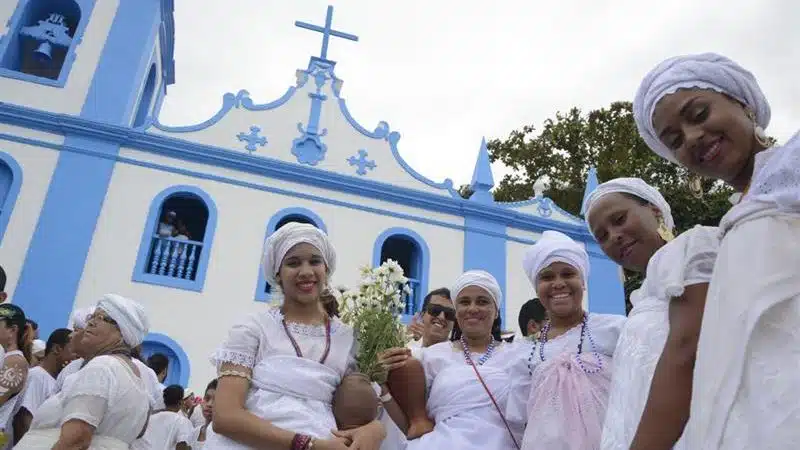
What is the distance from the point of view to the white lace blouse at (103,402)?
267 cm

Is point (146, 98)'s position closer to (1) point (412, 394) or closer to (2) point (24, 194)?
(2) point (24, 194)

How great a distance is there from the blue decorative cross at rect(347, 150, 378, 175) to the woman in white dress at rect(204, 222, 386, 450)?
8.51m

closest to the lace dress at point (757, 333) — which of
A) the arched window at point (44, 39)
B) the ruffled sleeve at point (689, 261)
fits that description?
the ruffled sleeve at point (689, 261)

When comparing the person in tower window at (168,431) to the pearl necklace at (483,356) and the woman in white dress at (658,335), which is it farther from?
the woman in white dress at (658,335)

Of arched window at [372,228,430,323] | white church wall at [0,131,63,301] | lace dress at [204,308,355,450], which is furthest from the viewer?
arched window at [372,228,430,323]

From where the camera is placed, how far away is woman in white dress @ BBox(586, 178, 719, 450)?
132 centimetres

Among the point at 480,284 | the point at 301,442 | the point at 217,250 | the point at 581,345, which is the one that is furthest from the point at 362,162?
the point at 301,442

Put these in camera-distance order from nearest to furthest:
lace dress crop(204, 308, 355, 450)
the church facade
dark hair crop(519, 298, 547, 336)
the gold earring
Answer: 1. the gold earring
2. lace dress crop(204, 308, 355, 450)
3. dark hair crop(519, 298, 547, 336)
4. the church facade

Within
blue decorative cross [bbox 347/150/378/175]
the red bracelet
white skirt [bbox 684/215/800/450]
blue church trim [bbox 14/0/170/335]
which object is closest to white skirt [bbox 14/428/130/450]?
the red bracelet

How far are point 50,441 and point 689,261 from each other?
9.07 ft

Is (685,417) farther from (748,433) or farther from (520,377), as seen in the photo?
(520,377)

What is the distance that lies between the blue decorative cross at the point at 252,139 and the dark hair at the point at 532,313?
7.50m

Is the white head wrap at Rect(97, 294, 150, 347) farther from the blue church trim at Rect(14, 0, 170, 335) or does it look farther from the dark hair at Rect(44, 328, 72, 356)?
the blue church trim at Rect(14, 0, 170, 335)

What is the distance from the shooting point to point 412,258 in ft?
37.2
